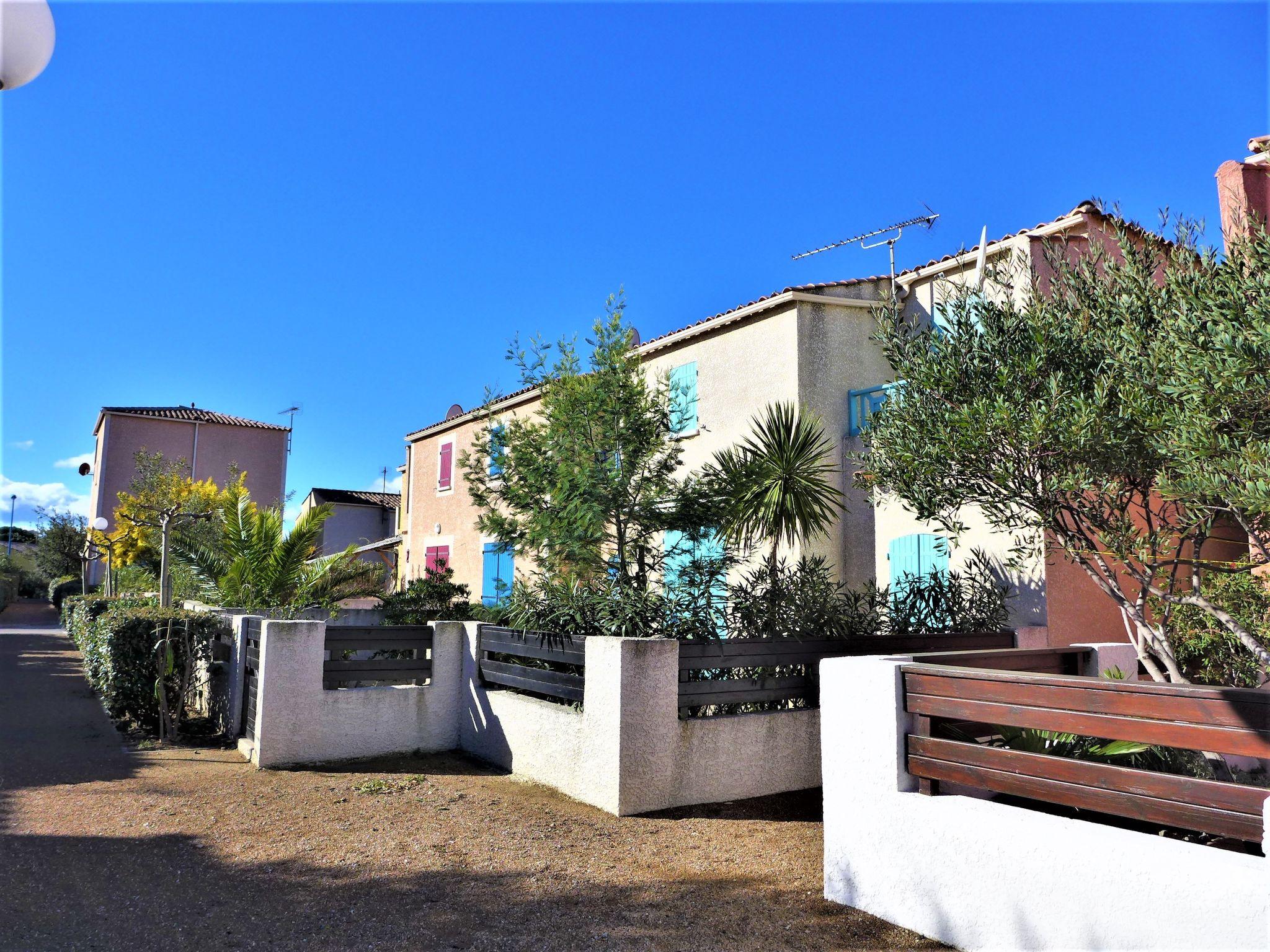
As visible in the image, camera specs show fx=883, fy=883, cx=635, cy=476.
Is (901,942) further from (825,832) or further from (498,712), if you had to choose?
(498,712)

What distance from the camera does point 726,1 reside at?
8047 mm

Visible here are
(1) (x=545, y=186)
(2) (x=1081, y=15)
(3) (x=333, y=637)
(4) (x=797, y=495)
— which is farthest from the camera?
(1) (x=545, y=186)

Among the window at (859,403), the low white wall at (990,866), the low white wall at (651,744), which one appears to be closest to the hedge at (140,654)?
the low white wall at (651,744)

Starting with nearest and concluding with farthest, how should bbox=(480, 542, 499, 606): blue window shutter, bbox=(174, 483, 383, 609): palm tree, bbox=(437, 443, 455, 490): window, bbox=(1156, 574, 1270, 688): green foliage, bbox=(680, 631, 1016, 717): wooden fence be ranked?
bbox=(680, 631, 1016, 717): wooden fence
bbox=(1156, 574, 1270, 688): green foliage
bbox=(174, 483, 383, 609): palm tree
bbox=(480, 542, 499, 606): blue window shutter
bbox=(437, 443, 455, 490): window

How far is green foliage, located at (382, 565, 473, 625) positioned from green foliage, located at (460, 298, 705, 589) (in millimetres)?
4424

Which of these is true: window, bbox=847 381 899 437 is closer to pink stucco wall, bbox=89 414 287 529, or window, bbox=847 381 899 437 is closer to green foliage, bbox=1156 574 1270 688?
green foliage, bbox=1156 574 1270 688

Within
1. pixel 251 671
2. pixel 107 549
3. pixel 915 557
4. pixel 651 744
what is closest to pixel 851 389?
pixel 915 557

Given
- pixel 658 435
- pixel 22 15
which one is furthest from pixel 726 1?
pixel 22 15

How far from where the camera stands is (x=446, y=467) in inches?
853

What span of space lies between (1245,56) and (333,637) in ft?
29.3

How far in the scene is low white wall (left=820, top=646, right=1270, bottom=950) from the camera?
3238 mm

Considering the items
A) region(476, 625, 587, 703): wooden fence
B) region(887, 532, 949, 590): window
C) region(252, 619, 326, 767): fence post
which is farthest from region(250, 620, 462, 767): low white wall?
region(887, 532, 949, 590): window

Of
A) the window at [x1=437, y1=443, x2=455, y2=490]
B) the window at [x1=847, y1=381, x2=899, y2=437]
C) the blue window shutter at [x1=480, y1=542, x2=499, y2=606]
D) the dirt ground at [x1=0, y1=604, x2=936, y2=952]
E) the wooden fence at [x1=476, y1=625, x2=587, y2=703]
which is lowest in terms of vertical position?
the dirt ground at [x1=0, y1=604, x2=936, y2=952]

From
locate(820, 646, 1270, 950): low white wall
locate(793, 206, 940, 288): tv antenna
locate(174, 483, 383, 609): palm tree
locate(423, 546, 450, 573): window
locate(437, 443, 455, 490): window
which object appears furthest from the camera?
locate(437, 443, 455, 490): window
